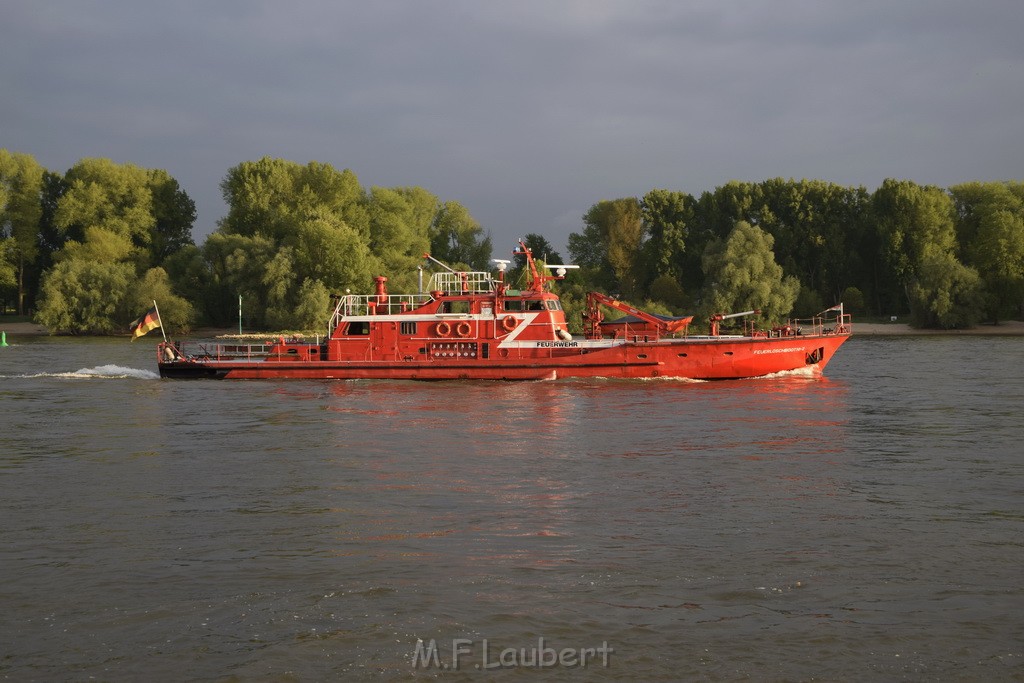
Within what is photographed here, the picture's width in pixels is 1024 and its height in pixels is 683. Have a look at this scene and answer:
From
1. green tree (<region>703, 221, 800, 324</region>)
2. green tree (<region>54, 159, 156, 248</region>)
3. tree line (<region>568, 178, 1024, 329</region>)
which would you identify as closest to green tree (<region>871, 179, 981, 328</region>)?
tree line (<region>568, 178, 1024, 329</region>)

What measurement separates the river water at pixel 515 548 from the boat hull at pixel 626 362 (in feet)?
32.8

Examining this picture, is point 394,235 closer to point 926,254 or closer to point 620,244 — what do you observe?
point 620,244

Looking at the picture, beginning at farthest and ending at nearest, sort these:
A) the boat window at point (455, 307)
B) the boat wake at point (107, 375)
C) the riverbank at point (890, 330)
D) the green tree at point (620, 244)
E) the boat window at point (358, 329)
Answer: the green tree at point (620, 244) → the riverbank at point (890, 330) → the boat wake at point (107, 375) → the boat window at point (358, 329) → the boat window at point (455, 307)

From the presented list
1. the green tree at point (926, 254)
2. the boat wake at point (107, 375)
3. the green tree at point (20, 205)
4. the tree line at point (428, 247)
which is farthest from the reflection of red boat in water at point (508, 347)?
the green tree at point (20, 205)

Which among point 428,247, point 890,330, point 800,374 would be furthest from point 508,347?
point 428,247

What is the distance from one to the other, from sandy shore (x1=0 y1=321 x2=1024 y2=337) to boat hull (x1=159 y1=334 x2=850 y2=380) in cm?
4508

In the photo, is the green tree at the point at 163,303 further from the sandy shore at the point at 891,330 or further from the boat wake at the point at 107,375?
the boat wake at the point at 107,375

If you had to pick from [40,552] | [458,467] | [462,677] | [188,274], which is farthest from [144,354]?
[462,677]

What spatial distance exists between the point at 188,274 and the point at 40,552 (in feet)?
276

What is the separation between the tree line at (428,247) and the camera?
3433 inches

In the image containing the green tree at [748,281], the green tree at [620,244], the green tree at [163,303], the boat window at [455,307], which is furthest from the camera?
the green tree at [620,244]

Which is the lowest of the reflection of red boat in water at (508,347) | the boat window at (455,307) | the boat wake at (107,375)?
the boat wake at (107,375)

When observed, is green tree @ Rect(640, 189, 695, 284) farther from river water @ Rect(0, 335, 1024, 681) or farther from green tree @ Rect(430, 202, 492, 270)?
river water @ Rect(0, 335, 1024, 681)

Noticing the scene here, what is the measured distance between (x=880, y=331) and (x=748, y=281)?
14.6 metres
